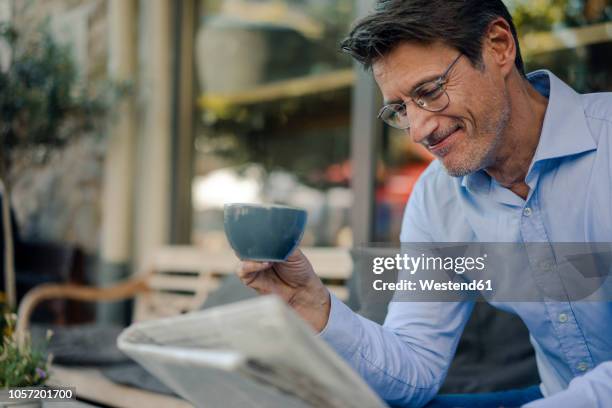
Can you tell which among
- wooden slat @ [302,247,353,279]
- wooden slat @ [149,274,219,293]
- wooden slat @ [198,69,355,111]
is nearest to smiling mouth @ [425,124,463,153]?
wooden slat @ [302,247,353,279]

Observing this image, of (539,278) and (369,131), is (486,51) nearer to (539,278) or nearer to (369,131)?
(539,278)

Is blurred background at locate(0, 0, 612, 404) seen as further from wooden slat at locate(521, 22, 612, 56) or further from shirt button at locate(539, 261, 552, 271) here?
shirt button at locate(539, 261, 552, 271)

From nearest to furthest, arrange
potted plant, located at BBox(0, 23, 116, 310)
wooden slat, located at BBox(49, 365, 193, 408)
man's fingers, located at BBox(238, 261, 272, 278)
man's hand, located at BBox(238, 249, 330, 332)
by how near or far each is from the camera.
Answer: man's fingers, located at BBox(238, 261, 272, 278) < man's hand, located at BBox(238, 249, 330, 332) < wooden slat, located at BBox(49, 365, 193, 408) < potted plant, located at BBox(0, 23, 116, 310)

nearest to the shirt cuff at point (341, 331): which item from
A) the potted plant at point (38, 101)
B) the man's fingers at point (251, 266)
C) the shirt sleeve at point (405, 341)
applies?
the shirt sleeve at point (405, 341)

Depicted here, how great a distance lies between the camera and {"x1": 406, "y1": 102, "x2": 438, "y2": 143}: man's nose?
134cm

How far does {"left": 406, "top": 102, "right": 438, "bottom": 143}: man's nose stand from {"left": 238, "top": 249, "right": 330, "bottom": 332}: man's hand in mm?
364

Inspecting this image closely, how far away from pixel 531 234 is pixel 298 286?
0.52m

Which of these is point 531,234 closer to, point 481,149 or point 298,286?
point 481,149

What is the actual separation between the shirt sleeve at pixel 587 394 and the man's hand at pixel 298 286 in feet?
1.37

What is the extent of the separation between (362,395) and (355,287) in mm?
1627

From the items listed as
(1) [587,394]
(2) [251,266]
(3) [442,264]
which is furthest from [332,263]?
(1) [587,394]

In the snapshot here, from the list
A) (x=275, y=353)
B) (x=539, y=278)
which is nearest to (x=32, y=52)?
(x=539, y=278)

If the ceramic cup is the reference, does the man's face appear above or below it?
above

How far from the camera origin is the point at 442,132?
135 cm
